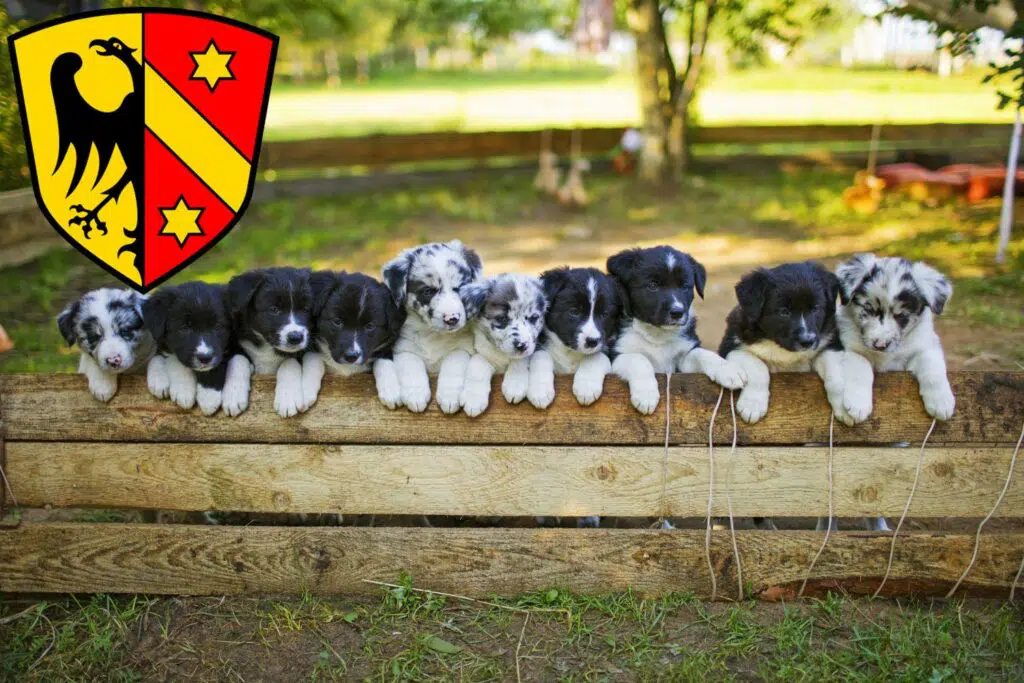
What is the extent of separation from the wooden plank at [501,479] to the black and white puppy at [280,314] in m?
0.31

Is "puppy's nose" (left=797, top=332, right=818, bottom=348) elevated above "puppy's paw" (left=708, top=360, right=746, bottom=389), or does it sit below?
above

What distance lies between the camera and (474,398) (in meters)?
4.59

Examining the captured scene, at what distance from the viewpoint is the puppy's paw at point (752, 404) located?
4570 mm

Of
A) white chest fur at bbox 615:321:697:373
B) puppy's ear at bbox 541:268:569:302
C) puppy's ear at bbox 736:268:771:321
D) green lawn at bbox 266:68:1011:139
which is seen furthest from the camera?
green lawn at bbox 266:68:1011:139

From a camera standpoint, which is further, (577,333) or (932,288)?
(577,333)

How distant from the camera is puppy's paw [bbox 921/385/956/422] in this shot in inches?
177

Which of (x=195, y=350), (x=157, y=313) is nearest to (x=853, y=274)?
(x=195, y=350)

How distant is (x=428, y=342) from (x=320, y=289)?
2.14 feet

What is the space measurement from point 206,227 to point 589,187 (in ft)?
51.2

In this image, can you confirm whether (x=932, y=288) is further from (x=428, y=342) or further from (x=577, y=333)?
(x=428, y=342)

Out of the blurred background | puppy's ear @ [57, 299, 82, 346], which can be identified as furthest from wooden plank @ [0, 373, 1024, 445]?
the blurred background

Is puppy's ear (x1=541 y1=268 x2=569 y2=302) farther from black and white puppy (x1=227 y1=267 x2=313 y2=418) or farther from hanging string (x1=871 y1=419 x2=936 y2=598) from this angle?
hanging string (x1=871 y1=419 x2=936 y2=598)

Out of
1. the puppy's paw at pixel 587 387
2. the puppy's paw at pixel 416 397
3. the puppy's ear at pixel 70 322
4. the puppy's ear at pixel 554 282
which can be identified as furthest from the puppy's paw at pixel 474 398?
the puppy's ear at pixel 70 322

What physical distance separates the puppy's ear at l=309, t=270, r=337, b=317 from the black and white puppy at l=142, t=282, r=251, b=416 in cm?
46
